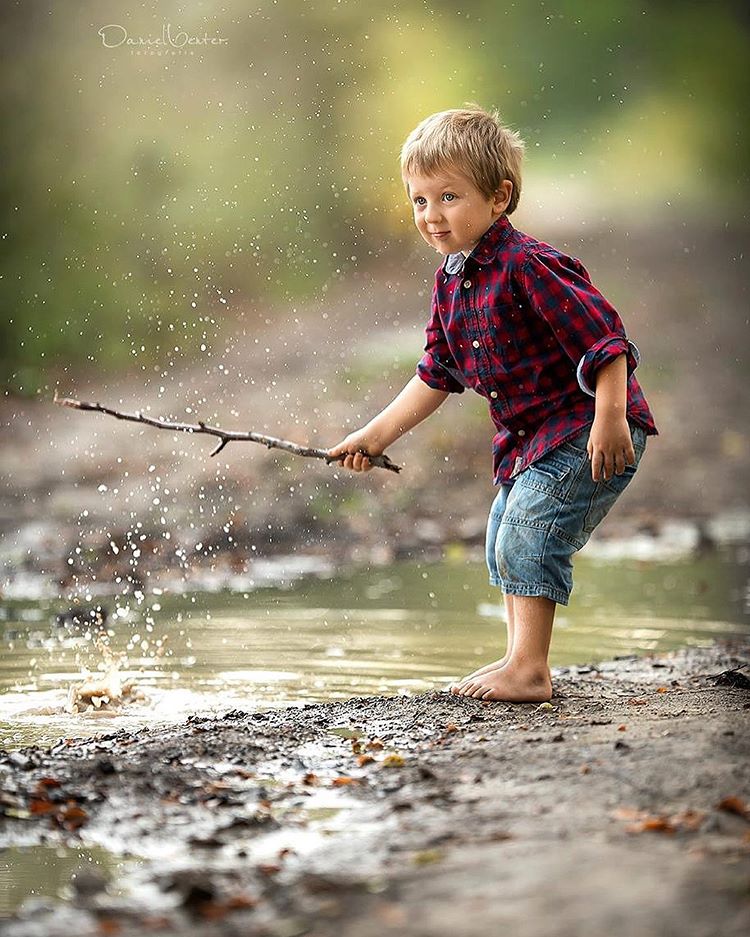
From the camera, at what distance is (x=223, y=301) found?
41.4 ft

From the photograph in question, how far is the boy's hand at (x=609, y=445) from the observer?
9.75 ft

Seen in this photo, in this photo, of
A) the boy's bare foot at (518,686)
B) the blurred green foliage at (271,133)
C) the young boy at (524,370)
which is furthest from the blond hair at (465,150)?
the blurred green foliage at (271,133)

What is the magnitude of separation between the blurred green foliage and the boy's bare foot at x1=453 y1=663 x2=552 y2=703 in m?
7.63

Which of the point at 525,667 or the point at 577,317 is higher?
the point at 577,317

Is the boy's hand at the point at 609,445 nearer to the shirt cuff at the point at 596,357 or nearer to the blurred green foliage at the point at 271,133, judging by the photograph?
the shirt cuff at the point at 596,357

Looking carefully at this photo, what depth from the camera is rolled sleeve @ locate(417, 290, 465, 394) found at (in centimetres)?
342

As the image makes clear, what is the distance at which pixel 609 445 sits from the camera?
298 centimetres

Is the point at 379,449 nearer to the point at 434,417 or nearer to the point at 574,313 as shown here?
the point at 574,313

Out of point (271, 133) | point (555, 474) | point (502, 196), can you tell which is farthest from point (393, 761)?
point (271, 133)

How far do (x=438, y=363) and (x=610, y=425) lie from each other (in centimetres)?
63

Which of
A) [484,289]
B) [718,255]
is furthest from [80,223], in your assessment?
[484,289]

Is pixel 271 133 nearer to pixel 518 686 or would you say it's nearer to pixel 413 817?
pixel 518 686

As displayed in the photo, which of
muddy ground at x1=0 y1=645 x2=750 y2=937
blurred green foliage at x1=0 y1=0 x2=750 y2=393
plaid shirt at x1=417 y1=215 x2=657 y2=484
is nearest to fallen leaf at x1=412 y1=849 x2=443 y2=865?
muddy ground at x1=0 y1=645 x2=750 y2=937

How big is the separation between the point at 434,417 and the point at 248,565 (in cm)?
402
